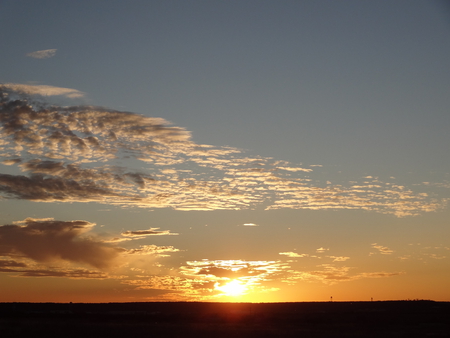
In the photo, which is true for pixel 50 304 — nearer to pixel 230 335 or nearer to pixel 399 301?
pixel 399 301

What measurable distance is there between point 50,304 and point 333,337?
16241 centimetres

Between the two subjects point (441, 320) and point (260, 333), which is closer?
point (260, 333)

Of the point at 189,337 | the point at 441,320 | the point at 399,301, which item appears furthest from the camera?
the point at 399,301

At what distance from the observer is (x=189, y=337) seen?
4497cm

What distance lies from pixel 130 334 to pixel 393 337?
26820 millimetres

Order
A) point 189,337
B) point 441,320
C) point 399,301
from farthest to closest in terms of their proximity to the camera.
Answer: point 399,301 < point 441,320 < point 189,337

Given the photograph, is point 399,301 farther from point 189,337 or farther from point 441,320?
point 189,337

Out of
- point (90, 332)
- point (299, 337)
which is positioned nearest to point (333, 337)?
point (299, 337)

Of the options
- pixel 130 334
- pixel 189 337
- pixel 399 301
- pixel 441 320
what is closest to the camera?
pixel 189 337

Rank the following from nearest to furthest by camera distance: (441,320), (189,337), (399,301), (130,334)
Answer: (189,337) → (130,334) → (441,320) → (399,301)

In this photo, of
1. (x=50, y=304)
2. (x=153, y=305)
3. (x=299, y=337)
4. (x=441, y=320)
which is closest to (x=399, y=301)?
(x=153, y=305)

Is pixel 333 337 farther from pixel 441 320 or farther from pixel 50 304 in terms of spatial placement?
pixel 50 304

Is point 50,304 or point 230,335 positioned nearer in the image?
point 230,335

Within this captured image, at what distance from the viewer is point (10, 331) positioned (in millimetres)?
50438
